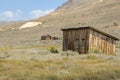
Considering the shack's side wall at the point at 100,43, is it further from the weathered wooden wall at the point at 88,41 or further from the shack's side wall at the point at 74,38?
the shack's side wall at the point at 74,38

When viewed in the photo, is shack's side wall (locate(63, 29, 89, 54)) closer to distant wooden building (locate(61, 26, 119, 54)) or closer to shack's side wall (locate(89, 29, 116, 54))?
distant wooden building (locate(61, 26, 119, 54))

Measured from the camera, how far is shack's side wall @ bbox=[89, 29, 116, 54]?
37.2m

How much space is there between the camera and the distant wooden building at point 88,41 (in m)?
37.0

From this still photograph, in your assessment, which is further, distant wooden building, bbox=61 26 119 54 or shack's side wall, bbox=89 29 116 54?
shack's side wall, bbox=89 29 116 54

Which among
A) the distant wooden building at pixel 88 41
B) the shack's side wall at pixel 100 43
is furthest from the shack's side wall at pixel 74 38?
the shack's side wall at pixel 100 43

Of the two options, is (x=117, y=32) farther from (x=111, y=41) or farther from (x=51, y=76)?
(x=51, y=76)

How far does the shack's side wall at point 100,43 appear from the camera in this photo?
37.2m

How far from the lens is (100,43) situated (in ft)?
124

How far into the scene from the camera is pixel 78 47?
3788cm

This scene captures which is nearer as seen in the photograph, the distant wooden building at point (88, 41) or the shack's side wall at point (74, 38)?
the distant wooden building at point (88, 41)

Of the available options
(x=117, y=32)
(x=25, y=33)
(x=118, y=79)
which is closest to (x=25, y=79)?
(x=118, y=79)

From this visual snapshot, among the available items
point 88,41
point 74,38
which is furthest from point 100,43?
point 74,38

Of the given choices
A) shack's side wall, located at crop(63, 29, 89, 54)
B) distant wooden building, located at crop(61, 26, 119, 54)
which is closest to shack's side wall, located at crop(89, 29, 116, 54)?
distant wooden building, located at crop(61, 26, 119, 54)

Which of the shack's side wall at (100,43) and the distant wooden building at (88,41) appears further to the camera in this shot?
the shack's side wall at (100,43)
